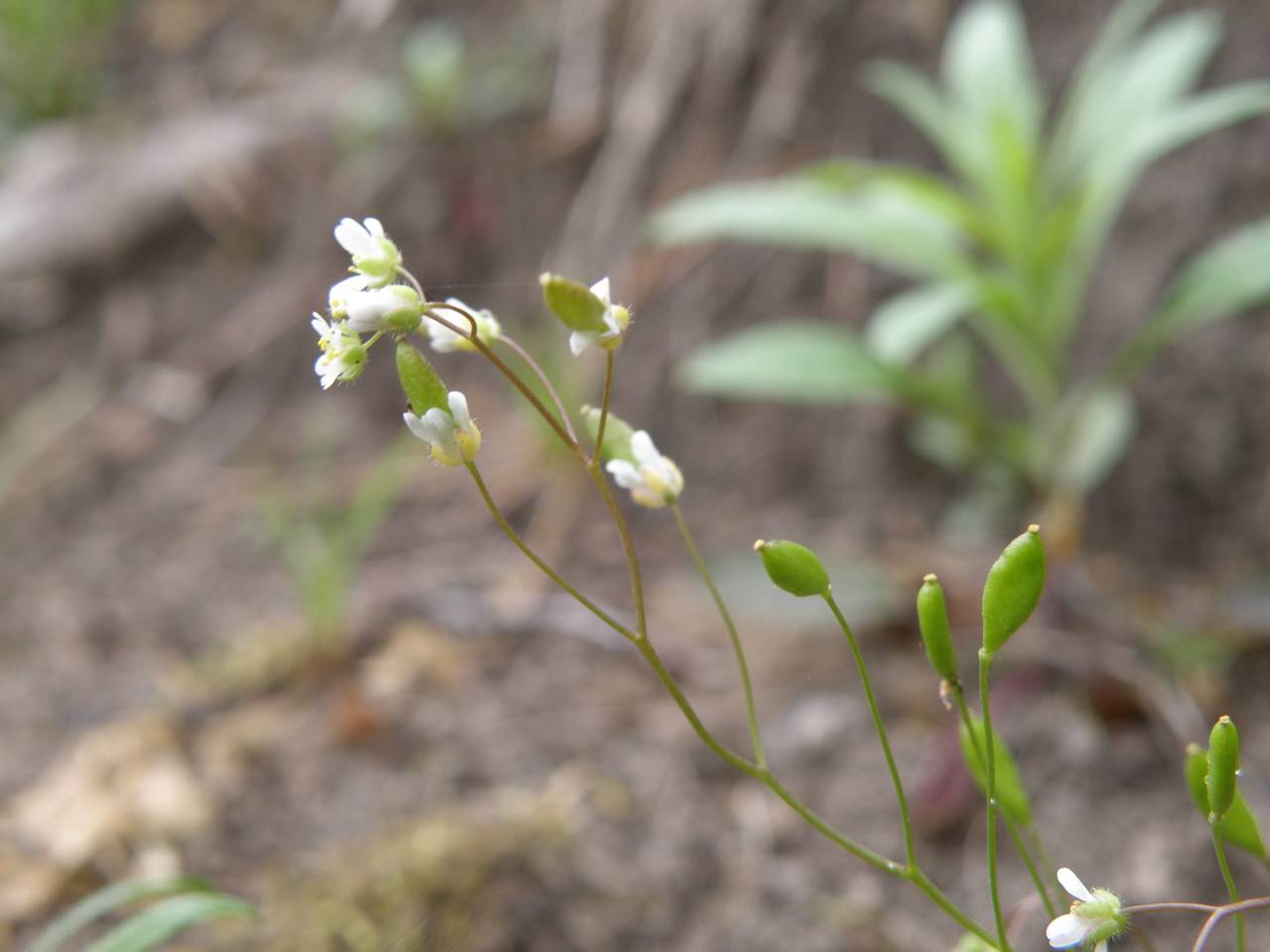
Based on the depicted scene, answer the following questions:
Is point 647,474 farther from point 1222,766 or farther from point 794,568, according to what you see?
point 1222,766

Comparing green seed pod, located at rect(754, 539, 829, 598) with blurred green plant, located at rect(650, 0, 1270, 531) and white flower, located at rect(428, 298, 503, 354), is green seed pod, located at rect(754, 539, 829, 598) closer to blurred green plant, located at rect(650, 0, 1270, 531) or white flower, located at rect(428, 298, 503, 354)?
white flower, located at rect(428, 298, 503, 354)

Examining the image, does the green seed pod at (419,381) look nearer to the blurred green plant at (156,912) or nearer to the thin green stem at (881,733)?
the thin green stem at (881,733)

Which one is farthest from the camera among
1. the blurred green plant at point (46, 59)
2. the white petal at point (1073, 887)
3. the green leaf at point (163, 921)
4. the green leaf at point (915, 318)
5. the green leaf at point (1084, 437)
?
the blurred green plant at point (46, 59)

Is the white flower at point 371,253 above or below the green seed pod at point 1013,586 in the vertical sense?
above

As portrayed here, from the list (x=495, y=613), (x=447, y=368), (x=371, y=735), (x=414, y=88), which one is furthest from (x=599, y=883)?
(x=414, y=88)

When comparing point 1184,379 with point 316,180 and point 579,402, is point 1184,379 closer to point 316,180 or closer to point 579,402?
point 579,402

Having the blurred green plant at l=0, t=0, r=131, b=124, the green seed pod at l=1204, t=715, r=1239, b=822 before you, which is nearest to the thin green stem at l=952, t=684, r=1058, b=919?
the green seed pod at l=1204, t=715, r=1239, b=822

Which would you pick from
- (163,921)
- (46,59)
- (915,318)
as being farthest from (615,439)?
(46,59)

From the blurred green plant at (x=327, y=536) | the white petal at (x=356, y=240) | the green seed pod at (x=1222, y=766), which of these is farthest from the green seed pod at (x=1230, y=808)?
the blurred green plant at (x=327, y=536)
